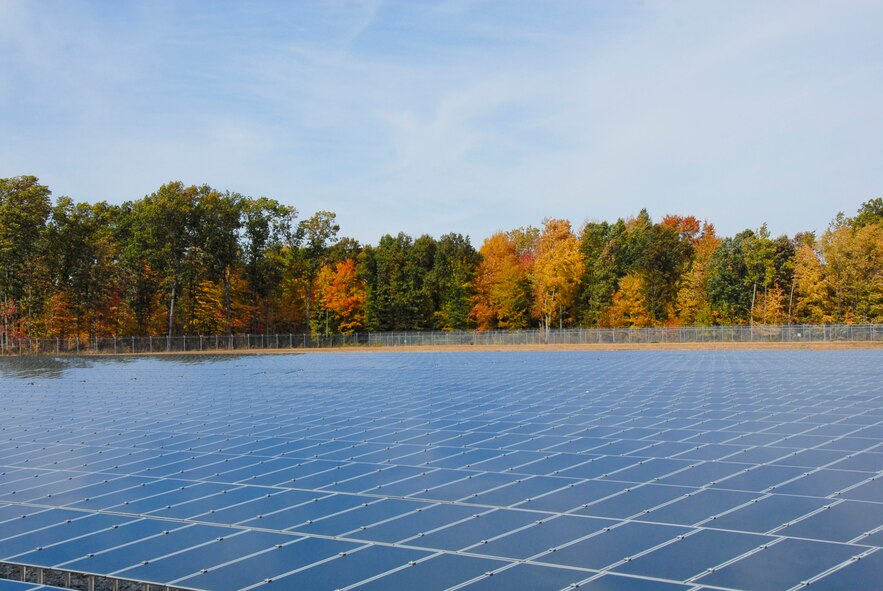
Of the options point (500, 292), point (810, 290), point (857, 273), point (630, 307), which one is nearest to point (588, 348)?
point (630, 307)

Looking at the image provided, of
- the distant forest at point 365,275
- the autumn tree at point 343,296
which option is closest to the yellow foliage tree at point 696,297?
the distant forest at point 365,275

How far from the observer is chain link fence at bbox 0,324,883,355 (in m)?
81.6

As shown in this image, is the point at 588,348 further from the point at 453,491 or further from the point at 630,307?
the point at 453,491

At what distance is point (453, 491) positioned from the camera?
17.5 metres

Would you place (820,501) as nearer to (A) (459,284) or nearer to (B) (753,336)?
(B) (753,336)

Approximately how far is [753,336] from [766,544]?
73254 millimetres

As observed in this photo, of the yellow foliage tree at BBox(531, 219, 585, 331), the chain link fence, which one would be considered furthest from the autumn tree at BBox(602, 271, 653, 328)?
the chain link fence

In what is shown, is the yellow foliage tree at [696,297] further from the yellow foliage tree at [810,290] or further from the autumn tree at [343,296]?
the autumn tree at [343,296]

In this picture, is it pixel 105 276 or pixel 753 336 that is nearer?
pixel 753 336

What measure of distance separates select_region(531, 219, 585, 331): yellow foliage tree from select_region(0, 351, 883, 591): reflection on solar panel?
64285 mm

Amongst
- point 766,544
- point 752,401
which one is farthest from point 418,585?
point 752,401

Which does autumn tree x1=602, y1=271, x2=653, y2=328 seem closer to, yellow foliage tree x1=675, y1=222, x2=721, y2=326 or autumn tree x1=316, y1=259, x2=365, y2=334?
yellow foliage tree x1=675, y1=222, x2=721, y2=326

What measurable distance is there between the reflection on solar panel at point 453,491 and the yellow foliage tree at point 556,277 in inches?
2531

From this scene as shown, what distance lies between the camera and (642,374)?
4797 centimetres
